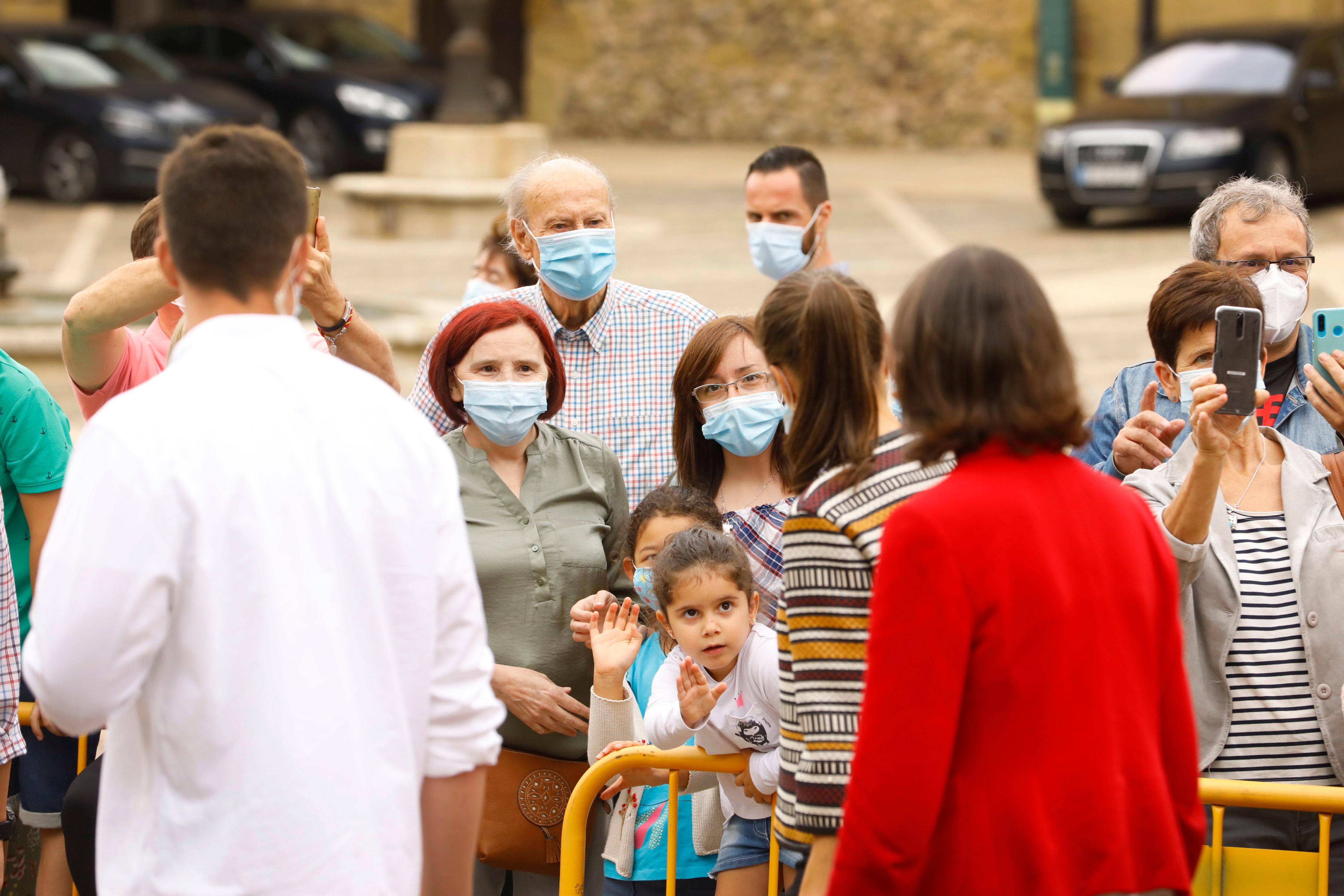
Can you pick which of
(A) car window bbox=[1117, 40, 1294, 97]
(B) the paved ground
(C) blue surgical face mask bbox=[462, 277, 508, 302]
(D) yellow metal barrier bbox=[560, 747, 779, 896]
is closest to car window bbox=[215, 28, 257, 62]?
(B) the paved ground

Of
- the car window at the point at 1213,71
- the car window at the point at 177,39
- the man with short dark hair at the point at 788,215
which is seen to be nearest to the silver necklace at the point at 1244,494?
the man with short dark hair at the point at 788,215

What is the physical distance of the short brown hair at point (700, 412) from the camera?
370 cm

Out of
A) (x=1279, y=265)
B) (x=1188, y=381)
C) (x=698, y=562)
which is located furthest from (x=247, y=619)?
(x=1279, y=265)

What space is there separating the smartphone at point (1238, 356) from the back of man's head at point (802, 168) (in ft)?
7.91

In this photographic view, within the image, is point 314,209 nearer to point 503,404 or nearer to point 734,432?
point 503,404

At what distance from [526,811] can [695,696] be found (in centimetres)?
75

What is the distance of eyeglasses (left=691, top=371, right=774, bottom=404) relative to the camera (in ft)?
12.0

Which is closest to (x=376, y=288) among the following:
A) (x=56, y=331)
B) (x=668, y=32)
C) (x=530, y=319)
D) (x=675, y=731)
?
(x=56, y=331)

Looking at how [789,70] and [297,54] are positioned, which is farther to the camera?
[789,70]

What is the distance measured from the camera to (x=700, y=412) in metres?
3.73

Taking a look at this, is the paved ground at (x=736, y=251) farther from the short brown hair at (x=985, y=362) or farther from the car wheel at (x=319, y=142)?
the short brown hair at (x=985, y=362)

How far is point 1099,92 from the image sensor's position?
23312 millimetres

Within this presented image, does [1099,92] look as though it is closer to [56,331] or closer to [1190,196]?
[1190,196]

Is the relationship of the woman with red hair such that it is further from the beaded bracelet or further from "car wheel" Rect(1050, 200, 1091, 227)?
"car wheel" Rect(1050, 200, 1091, 227)
